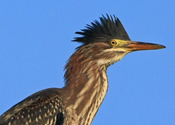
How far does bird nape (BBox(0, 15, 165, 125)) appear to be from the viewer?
15.3 metres

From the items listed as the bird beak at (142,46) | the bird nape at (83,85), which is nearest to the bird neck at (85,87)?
the bird nape at (83,85)

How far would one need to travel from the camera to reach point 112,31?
1608 centimetres

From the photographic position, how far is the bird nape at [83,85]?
15.3m

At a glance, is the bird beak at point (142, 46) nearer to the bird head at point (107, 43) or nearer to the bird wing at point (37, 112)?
the bird head at point (107, 43)

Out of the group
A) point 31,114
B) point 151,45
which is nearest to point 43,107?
point 31,114

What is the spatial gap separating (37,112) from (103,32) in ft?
6.53

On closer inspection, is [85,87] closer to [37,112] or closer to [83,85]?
[83,85]

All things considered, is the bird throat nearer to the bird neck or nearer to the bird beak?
the bird neck

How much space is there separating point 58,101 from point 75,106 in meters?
0.31

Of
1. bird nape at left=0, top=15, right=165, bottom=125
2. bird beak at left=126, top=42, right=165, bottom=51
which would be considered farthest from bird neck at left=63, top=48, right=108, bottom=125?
bird beak at left=126, top=42, right=165, bottom=51

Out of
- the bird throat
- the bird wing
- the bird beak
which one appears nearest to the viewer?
the bird wing

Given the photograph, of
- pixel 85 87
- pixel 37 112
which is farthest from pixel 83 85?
pixel 37 112

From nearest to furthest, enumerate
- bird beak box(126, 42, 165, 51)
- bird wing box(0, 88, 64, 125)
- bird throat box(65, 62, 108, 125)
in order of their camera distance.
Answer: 1. bird wing box(0, 88, 64, 125)
2. bird throat box(65, 62, 108, 125)
3. bird beak box(126, 42, 165, 51)

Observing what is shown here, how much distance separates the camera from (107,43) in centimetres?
1600
